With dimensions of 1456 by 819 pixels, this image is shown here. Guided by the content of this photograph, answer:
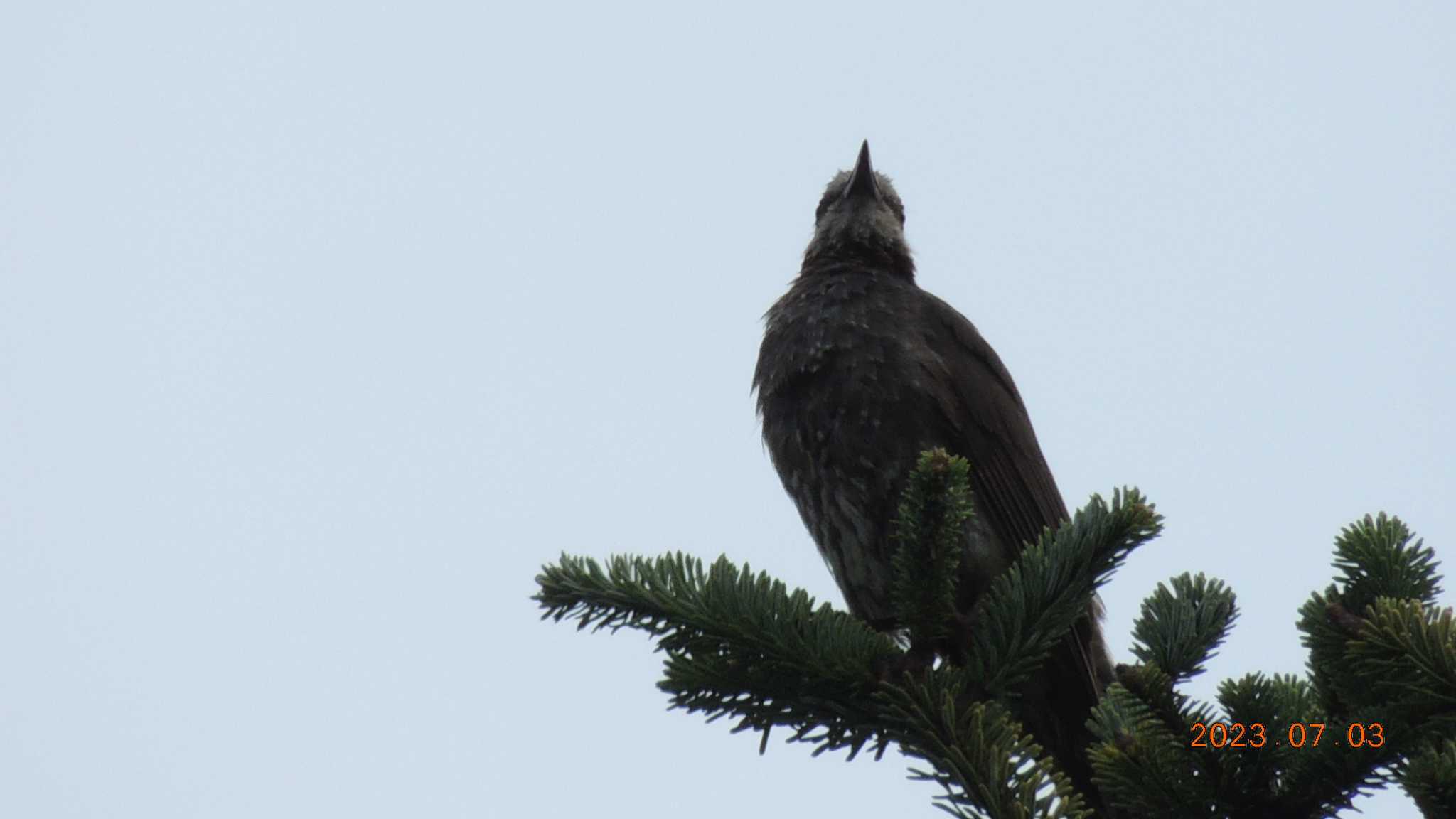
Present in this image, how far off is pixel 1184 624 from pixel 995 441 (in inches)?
75.8

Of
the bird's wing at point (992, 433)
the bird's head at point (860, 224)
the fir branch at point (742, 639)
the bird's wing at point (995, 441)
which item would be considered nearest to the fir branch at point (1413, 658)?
the fir branch at point (742, 639)

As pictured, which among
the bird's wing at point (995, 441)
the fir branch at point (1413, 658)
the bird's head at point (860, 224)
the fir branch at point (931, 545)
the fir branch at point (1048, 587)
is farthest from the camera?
the bird's head at point (860, 224)

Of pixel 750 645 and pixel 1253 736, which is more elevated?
pixel 750 645

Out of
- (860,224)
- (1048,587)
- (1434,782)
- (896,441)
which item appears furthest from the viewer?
(860,224)

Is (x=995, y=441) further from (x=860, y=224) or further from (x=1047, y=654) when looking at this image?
(x=1047, y=654)

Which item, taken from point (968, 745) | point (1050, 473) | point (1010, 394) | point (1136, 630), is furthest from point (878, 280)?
point (968, 745)

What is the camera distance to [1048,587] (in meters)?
2.51

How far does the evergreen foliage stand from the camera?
6.68ft

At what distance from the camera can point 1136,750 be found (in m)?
2.10

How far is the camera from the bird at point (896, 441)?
4180 millimetres

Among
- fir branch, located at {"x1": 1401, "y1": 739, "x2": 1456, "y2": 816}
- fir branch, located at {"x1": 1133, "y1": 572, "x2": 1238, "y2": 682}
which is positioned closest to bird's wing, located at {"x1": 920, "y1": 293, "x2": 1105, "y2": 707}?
fir branch, located at {"x1": 1133, "y1": 572, "x2": 1238, "y2": 682}

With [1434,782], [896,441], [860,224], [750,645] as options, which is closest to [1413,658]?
[1434,782]

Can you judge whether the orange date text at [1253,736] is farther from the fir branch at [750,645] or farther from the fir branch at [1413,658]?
the fir branch at [750,645]

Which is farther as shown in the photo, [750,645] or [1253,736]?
[750,645]
